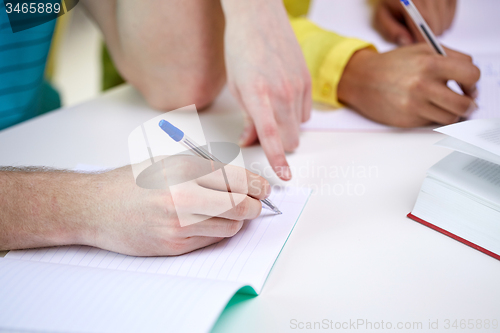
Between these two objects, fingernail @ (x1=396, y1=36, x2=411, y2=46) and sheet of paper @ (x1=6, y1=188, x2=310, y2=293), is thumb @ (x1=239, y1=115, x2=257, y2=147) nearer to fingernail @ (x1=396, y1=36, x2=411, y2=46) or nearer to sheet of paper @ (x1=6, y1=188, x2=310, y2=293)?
sheet of paper @ (x1=6, y1=188, x2=310, y2=293)

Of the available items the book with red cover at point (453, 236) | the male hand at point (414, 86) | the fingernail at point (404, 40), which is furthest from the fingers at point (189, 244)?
the fingernail at point (404, 40)

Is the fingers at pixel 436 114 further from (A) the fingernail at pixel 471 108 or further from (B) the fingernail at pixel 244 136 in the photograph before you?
(B) the fingernail at pixel 244 136

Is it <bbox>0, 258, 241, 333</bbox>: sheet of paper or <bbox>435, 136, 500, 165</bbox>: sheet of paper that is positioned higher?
<bbox>435, 136, 500, 165</bbox>: sheet of paper

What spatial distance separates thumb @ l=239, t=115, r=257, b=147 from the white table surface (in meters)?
0.02

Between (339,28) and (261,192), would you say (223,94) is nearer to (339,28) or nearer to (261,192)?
(339,28)

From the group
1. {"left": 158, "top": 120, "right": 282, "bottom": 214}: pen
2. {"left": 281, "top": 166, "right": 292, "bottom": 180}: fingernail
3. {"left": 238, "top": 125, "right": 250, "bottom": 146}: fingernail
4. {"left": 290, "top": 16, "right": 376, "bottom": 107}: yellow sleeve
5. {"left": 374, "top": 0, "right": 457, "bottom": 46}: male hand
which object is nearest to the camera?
{"left": 158, "top": 120, "right": 282, "bottom": 214}: pen

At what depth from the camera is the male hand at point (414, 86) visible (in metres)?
0.64

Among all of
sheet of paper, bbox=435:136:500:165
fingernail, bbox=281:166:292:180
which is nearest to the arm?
fingernail, bbox=281:166:292:180

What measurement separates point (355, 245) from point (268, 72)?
31 centimetres

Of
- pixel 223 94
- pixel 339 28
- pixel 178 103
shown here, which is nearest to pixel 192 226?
pixel 178 103

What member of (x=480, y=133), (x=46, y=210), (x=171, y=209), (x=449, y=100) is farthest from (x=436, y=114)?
(x=46, y=210)

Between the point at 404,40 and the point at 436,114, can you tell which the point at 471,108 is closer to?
the point at 436,114

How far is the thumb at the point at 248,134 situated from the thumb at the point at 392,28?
0.54 meters

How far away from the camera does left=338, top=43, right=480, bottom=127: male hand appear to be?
644mm
